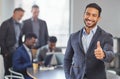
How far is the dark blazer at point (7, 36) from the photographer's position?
17.5 ft

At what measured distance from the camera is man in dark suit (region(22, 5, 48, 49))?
5.82 meters

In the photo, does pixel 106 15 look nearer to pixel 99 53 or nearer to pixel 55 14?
pixel 55 14

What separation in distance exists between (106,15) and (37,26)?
166 centimetres

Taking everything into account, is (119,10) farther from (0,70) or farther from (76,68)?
(76,68)

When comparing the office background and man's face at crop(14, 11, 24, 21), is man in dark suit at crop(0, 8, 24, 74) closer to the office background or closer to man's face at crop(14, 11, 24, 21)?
man's face at crop(14, 11, 24, 21)

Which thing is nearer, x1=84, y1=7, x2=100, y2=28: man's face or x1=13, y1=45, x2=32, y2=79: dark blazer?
x1=84, y1=7, x2=100, y2=28: man's face

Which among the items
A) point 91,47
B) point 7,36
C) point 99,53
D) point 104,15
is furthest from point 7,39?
point 99,53

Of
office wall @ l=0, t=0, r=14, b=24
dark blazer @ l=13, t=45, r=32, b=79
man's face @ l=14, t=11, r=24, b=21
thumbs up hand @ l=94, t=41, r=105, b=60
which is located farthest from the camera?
office wall @ l=0, t=0, r=14, b=24

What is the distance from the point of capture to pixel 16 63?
4004mm

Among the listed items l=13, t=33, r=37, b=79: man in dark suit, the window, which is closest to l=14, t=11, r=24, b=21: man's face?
the window

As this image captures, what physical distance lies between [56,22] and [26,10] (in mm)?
762

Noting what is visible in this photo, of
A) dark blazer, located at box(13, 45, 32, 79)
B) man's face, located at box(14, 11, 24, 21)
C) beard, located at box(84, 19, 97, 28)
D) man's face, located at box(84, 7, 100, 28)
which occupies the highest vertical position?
man's face, located at box(14, 11, 24, 21)

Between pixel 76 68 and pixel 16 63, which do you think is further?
pixel 16 63

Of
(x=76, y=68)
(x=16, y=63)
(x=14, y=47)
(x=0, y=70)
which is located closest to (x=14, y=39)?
(x=14, y=47)
